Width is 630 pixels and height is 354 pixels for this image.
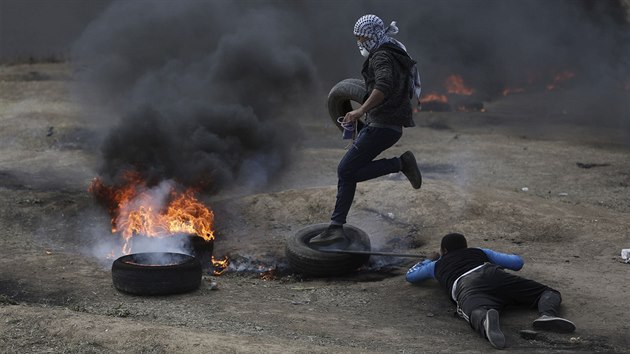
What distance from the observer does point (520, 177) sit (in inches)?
528

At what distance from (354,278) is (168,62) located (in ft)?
25.6

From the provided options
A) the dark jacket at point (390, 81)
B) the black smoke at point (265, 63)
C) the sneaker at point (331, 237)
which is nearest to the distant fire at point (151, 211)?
the black smoke at point (265, 63)

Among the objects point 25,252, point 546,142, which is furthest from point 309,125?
point 25,252

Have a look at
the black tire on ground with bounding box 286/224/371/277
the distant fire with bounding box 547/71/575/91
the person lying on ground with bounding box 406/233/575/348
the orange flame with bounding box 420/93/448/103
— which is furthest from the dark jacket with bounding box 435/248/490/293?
the distant fire with bounding box 547/71/575/91

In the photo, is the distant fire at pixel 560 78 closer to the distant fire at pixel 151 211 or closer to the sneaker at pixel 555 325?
the distant fire at pixel 151 211

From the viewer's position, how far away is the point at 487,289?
19.0ft

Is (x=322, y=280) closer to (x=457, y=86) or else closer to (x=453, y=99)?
(x=453, y=99)

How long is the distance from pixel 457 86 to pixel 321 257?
834 inches

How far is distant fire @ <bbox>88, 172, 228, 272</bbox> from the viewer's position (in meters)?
8.41

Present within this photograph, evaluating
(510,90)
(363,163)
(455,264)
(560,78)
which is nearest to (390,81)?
(363,163)

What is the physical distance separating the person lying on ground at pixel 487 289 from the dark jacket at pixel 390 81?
134cm

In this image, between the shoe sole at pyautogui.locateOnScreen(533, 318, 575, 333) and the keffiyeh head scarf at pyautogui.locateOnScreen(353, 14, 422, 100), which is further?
the keffiyeh head scarf at pyautogui.locateOnScreen(353, 14, 422, 100)

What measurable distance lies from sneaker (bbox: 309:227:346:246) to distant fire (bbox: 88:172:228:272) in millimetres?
1261

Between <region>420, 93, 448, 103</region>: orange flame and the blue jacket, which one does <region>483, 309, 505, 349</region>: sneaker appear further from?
<region>420, 93, 448, 103</region>: orange flame
